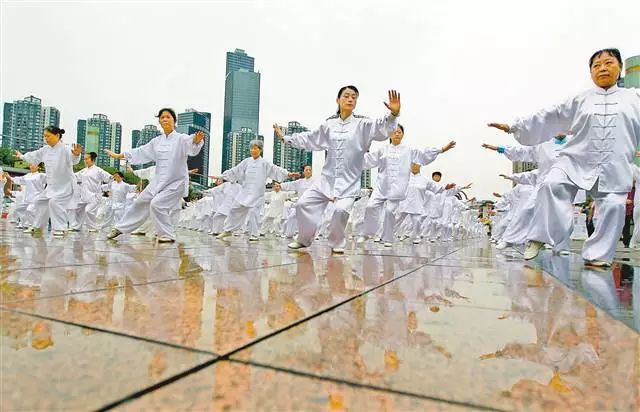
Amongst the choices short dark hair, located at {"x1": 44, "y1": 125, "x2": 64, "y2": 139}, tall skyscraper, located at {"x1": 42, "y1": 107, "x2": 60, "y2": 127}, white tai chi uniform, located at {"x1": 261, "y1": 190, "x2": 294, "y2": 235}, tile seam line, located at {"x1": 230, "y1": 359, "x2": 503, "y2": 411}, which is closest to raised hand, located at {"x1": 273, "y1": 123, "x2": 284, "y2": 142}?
short dark hair, located at {"x1": 44, "y1": 125, "x2": 64, "y2": 139}

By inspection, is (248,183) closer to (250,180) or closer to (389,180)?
(250,180)

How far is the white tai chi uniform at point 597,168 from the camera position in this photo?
14.4 feet

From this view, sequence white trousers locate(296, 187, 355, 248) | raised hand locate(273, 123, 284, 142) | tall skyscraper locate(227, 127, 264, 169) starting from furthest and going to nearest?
1. tall skyscraper locate(227, 127, 264, 169)
2. raised hand locate(273, 123, 284, 142)
3. white trousers locate(296, 187, 355, 248)

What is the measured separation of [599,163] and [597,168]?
5 cm

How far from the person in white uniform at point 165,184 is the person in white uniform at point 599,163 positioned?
523 centimetres

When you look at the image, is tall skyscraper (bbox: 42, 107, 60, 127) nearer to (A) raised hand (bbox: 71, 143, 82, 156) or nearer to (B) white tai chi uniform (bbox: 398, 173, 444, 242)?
(A) raised hand (bbox: 71, 143, 82, 156)

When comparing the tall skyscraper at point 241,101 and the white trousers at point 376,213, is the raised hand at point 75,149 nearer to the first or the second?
the white trousers at point 376,213

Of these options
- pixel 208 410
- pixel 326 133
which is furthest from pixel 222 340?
pixel 326 133

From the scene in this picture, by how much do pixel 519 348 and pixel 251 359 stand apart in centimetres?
80

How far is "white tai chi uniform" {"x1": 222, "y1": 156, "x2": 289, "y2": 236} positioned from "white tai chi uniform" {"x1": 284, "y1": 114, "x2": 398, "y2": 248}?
165 inches

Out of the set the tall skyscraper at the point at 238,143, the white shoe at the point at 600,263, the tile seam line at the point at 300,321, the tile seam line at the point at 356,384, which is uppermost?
the tall skyscraper at the point at 238,143

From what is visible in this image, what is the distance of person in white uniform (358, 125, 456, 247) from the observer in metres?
9.32

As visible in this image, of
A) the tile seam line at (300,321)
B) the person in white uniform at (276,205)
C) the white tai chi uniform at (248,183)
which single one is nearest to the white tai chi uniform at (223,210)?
the white tai chi uniform at (248,183)

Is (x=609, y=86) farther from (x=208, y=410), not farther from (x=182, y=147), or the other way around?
(x=182, y=147)
